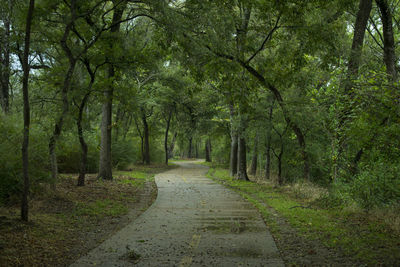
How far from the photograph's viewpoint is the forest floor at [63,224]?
509 centimetres

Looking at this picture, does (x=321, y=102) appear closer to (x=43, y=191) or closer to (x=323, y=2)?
(x=323, y=2)

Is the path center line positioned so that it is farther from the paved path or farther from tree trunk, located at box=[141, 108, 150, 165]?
tree trunk, located at box=[141, 108, 150, 165]

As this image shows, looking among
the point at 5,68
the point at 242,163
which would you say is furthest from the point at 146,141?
the point at 5,68

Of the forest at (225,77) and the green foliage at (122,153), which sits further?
the green foliage at (122,153)

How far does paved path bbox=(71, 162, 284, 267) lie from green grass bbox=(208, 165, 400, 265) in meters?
0.82

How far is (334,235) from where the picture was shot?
252 inches

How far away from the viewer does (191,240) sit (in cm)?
600

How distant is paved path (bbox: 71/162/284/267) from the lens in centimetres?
489

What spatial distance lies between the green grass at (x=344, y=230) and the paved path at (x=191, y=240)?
2.68 ft

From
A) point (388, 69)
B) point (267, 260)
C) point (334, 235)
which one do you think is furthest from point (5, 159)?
point (388, 69)

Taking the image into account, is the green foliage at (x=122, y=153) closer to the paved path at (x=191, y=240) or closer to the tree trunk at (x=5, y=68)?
the tree trunk at (x=5, y=68)

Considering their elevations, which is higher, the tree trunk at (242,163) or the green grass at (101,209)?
the tree trunk at (242,163)

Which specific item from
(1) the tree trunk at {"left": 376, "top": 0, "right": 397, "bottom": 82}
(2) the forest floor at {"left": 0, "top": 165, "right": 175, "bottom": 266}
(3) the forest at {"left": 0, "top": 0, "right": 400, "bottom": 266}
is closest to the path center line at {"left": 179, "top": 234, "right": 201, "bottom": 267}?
(2) the forest floor at {"left": 0, "top": 165, "right": 175, "bottom": 266}

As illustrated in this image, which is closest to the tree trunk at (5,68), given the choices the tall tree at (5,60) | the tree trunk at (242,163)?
the tall tree at (5,60)
